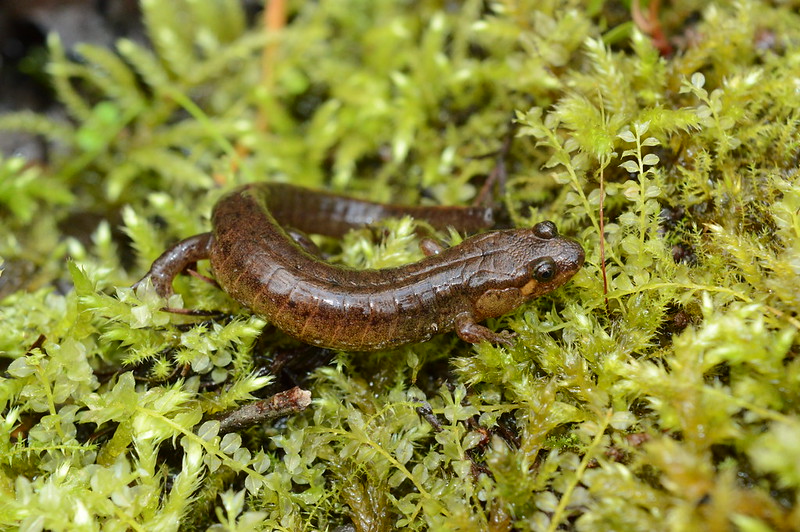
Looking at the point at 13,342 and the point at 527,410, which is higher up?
the point at 13,342

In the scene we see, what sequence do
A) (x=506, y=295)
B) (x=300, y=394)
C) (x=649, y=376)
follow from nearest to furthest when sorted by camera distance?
(x=649, y=376) < (x=300, y=394) < (x=506, y=295)

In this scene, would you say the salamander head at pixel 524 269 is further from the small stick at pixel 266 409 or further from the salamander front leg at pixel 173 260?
the salamander front leg at pixel 173 260

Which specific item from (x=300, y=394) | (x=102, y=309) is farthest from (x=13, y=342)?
(x=300, y=394)

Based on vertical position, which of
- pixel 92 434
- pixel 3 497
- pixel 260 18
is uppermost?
pixel 260 18

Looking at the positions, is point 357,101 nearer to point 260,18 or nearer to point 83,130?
point 260,18

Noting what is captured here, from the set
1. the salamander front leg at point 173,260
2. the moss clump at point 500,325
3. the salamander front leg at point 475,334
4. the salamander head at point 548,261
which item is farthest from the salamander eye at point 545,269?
the salamander front leg at point 173,260

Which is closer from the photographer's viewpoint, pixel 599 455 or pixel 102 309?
pixel 599 455

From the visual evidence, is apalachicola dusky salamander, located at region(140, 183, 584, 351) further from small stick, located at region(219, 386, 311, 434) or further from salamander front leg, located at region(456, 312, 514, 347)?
small stick, located at region(219, 386, 311, 434)

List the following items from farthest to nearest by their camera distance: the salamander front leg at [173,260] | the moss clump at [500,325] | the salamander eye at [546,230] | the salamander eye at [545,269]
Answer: the salamander front leg at [173,260]
the salamander eye at [546,230]
the salamander eye at [545,269]
the moss clump at [500,325]
